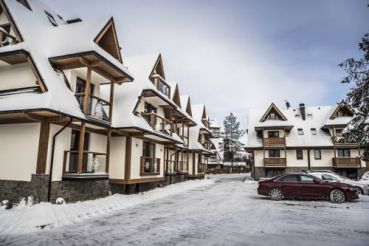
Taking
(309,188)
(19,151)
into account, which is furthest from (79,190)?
(309,188)

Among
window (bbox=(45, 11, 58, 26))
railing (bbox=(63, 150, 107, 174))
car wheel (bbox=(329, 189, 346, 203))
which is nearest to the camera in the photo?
railing (bbox=(63, 150, 107, 174))

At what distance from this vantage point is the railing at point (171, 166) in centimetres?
2483

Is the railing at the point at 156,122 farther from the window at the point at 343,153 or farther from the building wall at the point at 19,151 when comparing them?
the window at the point at 343,153

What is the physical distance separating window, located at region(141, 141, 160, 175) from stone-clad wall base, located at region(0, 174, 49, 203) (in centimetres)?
729

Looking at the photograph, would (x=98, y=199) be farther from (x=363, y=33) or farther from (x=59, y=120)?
(x=363, y=33)

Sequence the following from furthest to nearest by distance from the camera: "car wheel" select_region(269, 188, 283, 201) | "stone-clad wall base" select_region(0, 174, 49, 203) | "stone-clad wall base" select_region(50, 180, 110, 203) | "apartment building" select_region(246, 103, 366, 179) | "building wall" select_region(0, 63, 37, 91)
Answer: "apartment building" select_region(246, 103, 366, 179), "car wheel" select_region(269, 188, 283, 201), "building wall" select_region(0, 63, 37, 91), "stone-clad wall base" select_region(50, 180, 110, 203), "stone-clad wall base" select_region(0, 174, 49, 203)

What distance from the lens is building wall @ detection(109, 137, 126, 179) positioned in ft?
55.9

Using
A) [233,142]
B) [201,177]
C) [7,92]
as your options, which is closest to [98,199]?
[7,92]

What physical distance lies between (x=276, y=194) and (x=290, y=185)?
90 centimetres

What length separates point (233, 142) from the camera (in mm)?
68812

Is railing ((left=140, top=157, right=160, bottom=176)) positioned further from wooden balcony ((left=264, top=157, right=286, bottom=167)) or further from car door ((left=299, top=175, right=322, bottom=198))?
wooden balcony ((left=264, top=157, right=286, bottom=167))

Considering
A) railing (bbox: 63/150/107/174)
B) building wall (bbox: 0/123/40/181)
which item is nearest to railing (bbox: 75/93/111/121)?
railing (bbox: 63/150/107/174)

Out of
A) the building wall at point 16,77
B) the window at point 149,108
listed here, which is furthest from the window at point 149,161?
the building wall at point 16,77

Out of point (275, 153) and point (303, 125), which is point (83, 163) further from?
point (303, 125)
